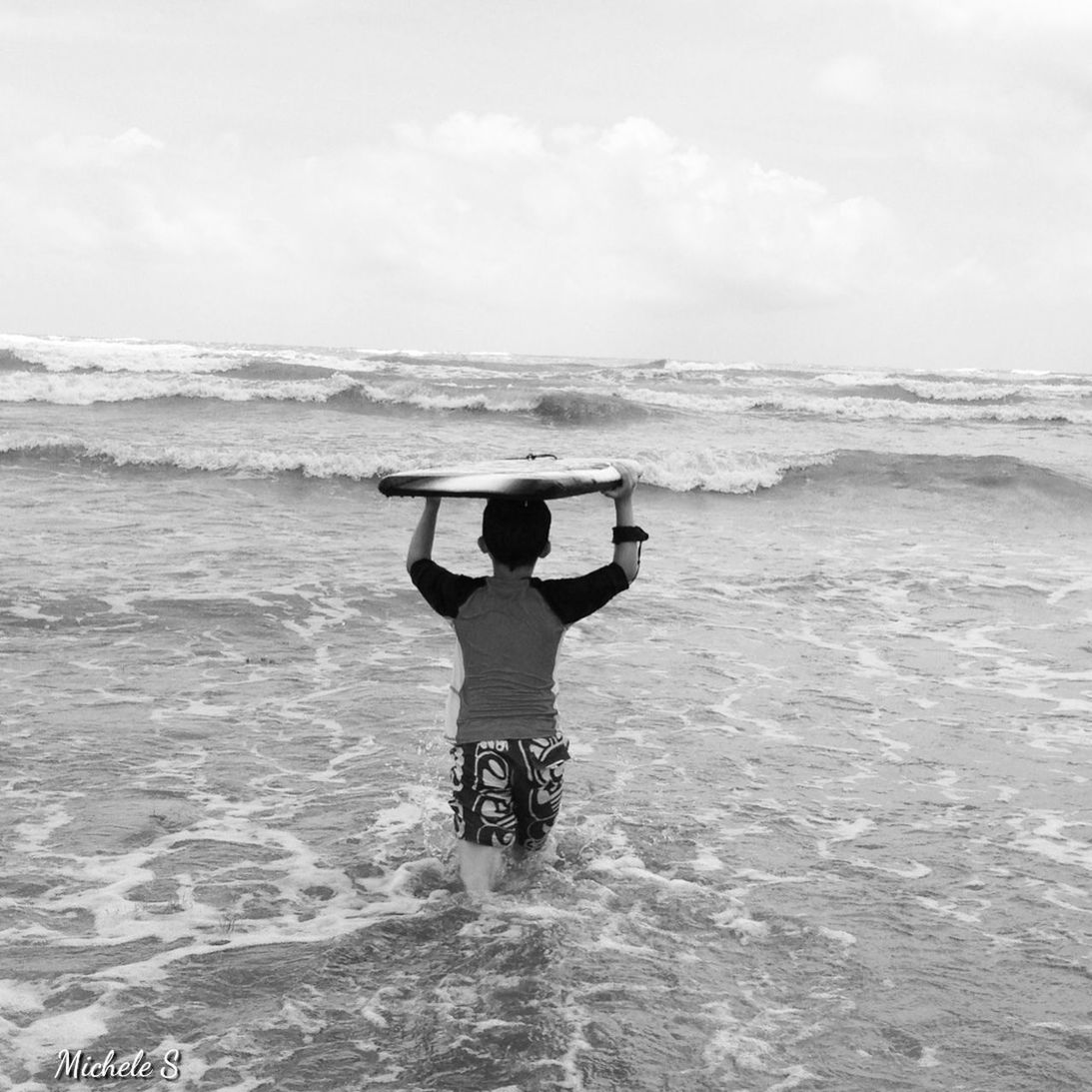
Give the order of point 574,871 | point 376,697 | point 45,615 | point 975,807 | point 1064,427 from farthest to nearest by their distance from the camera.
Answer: point 1064,427, point 45,615, point 376,697, point 975,807, point 574,871

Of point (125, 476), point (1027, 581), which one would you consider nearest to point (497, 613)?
point (1027, 581)

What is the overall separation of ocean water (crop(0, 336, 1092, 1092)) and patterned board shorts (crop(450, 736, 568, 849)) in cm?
28

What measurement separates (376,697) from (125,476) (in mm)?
10323

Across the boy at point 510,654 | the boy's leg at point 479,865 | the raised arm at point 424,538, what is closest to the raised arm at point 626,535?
the boy at point 510,654

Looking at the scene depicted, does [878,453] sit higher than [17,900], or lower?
higher

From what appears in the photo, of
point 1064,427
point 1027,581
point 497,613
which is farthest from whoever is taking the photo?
point 1064,427

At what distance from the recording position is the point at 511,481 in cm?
399

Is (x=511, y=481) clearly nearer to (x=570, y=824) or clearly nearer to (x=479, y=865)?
(x=479, y=865)

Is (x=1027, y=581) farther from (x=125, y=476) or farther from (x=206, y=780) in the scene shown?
(x=125, y=476)

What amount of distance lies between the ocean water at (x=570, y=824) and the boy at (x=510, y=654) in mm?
443

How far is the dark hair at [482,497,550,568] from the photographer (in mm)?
4293

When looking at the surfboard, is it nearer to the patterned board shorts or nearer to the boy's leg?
the patterned board shorts

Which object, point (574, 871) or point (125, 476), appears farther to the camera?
point (125, 476)

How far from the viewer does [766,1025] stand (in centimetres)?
370
